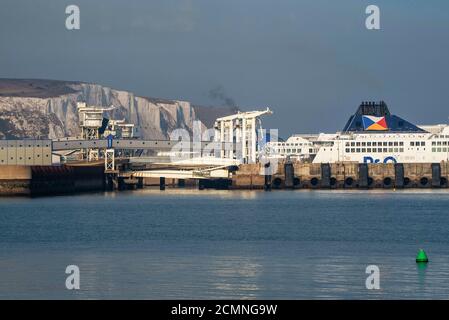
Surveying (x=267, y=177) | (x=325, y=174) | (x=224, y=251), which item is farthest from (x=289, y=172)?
(x=224, y=251)

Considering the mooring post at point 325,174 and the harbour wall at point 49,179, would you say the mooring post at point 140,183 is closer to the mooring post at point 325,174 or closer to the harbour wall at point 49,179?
the harbour wall at point 49,179

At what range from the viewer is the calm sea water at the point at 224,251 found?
29.6 metres

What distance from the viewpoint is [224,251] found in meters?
39.7

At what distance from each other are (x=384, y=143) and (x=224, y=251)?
73.8 metres

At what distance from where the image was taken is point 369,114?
120 meters

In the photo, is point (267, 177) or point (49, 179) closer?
point (49, 179)

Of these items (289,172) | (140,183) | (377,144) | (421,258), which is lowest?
(421,258)

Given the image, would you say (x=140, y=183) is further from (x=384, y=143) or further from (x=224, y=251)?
(x=224, y=251)

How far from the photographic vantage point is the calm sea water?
29.6m

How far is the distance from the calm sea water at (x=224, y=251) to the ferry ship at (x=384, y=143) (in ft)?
138

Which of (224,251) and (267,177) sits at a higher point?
(267,177)
